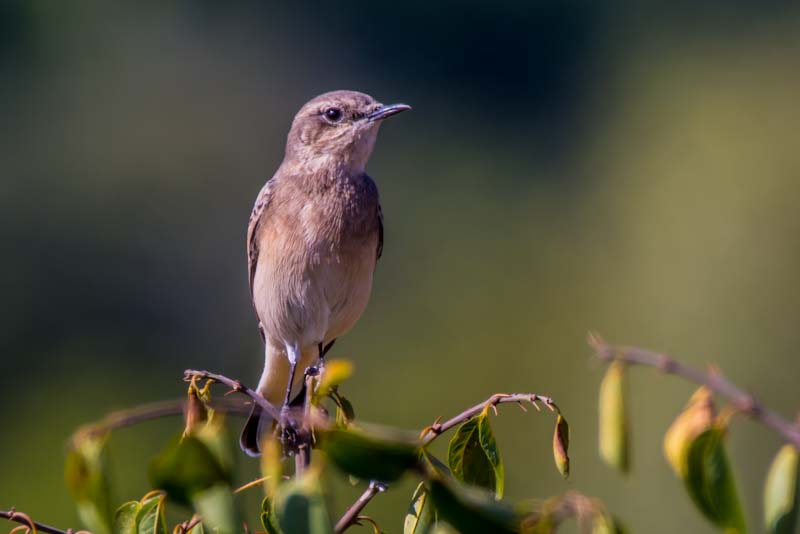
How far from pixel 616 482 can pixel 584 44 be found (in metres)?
45.1

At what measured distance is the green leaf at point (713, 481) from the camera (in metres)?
2.67

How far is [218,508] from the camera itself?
8.73 feet

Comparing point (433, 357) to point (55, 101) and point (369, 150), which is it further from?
point (55, 101)

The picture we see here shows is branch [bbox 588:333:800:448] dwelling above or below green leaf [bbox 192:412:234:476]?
above

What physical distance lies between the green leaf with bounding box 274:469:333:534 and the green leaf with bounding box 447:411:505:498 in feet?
2.47

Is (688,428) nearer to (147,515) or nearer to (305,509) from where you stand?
(305,509)

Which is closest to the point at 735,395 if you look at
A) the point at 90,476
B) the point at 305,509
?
the point at 305,509

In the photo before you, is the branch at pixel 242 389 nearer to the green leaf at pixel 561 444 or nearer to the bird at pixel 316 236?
the green leaf at pixel 561 444

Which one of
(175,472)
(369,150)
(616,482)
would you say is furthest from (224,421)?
(616,482)

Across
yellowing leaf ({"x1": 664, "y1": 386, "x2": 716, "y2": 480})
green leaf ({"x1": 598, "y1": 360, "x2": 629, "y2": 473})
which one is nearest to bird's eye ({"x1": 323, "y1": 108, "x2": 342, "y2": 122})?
green leaf ({"x1": 598, "y1": 360, "x2": 629, "y2": 473})

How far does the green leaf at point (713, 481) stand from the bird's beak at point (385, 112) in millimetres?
3528

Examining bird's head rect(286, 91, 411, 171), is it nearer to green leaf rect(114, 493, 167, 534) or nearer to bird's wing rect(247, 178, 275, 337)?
bird's wing rect(247, 178, 275, 337)

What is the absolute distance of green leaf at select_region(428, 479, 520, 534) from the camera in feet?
8.40

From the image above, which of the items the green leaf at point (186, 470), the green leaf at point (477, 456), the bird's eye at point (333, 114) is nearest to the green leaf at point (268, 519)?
the green leaf at point (477, 456)
